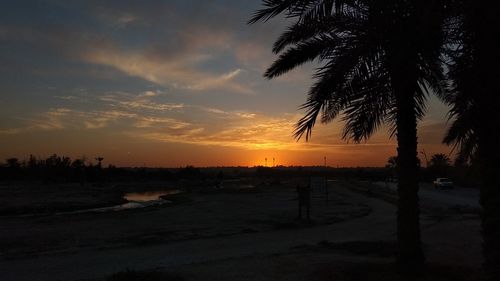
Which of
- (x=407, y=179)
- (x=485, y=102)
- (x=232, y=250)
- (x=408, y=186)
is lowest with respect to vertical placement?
(x=232, y=250)

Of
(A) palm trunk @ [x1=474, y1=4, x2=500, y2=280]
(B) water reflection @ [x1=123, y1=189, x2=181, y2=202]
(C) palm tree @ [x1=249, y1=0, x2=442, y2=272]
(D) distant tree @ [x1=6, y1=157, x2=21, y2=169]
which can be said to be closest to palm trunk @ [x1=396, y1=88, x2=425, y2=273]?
(C) palm tree @ [x1=249, y1=0, x2=442, y2=272]

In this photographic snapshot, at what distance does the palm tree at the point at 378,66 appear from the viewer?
894cm

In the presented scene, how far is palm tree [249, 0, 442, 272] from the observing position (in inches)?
352

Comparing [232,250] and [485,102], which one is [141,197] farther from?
[485,102]

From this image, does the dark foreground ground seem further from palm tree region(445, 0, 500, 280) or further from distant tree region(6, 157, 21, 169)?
distant tree region(6, 157, 21, 169)

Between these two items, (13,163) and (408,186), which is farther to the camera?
(13,163)

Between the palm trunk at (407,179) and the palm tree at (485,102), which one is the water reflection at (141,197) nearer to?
the palm trunk at (407,179)

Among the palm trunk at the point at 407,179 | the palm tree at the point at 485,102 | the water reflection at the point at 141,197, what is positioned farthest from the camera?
the water reflection at the point at 141,197

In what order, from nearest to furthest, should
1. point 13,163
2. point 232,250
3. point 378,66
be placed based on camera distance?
point 378,66 → point 232,250 → point 13,163

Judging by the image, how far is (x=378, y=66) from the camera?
970 cm

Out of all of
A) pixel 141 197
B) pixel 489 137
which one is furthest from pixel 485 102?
pixel 141 197

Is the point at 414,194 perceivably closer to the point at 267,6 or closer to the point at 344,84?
the point at 344,84

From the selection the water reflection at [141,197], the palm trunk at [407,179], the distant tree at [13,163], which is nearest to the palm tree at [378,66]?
the palm trunk at [407,179]

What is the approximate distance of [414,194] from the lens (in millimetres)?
10312
